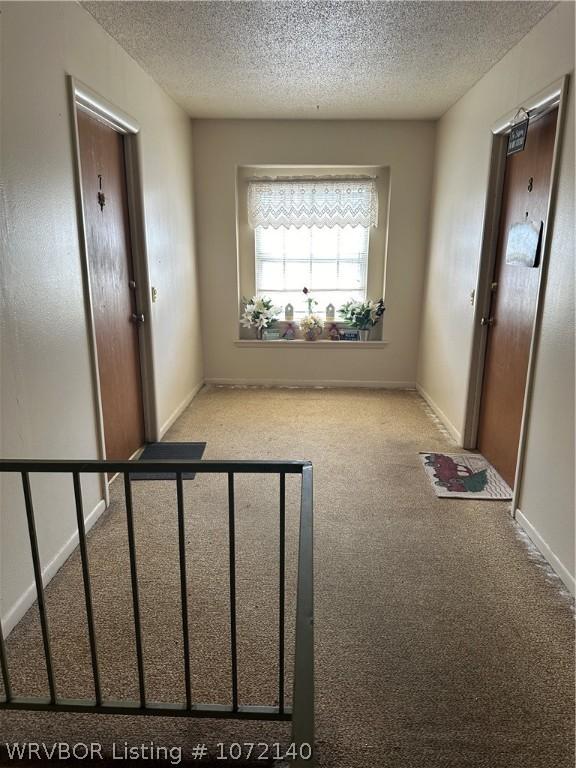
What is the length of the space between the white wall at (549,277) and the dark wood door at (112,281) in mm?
2361

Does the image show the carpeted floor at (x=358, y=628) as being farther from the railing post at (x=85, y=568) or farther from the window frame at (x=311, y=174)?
the window frame at (x=311, y=174)

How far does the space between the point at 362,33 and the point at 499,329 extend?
6.23 feet

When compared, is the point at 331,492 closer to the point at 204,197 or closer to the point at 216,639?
the point at 216,639

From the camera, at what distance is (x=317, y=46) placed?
278cm

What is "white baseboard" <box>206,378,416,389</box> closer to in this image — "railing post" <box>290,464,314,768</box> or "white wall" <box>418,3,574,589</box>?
"white wall" <box>418,3,574,589</box>

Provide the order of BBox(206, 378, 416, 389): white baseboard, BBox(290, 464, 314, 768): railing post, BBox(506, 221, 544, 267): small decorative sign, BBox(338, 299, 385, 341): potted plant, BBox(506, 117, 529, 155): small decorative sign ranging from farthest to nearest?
BBox(206, 378, 416, 389): white baseboard, BBox(338, 299, 385, 341): potted plant, BBox(506, 117, 529, 155): small decorative sign, BBox(506, 221, 544, 267): small decorative sign, BBox(290, 464, 314, 768): railing post

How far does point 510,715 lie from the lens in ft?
4.88

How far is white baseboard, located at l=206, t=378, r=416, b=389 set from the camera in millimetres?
5133

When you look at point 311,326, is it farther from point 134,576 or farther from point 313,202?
point 134,576

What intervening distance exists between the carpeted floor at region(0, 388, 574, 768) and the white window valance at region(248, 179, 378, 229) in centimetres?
295

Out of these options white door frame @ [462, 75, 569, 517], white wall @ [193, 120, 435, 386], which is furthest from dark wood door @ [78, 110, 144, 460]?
white door frame @ [462, 75, 569, 517]

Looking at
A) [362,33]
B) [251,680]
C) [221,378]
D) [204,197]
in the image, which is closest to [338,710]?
[251,680]

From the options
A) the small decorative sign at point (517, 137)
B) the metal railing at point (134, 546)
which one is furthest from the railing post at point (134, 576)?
the small decorative sign at point (517, 137)

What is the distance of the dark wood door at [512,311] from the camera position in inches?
101
